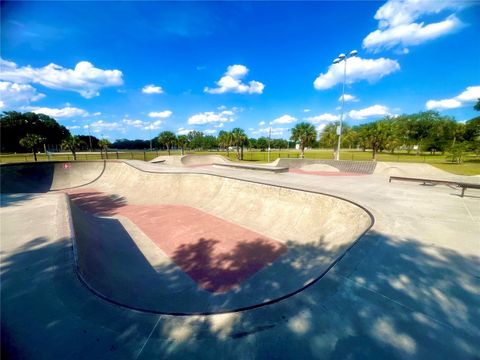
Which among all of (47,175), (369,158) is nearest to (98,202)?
(47,175)

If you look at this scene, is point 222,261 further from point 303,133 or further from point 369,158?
point 369,158

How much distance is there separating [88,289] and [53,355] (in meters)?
1.11

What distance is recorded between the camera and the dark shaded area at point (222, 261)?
18.2 ft

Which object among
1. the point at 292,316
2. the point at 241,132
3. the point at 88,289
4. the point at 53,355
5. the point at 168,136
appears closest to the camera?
the point at 53,355

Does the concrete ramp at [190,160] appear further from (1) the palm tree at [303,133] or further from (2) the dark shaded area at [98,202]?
(2) the dark shaded area at [98,202]

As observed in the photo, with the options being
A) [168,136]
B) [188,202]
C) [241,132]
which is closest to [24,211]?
[188,202]

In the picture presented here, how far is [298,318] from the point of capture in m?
2.67

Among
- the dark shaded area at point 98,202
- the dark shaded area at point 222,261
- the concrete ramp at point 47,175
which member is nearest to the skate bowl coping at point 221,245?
the dark shaded area at point 222,261

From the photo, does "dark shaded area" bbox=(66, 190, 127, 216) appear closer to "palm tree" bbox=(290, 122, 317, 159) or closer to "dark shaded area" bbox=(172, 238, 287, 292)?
"dark shaded area" bbox=(172, 238, 287, 292)

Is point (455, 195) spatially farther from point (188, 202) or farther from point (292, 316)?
point (188, 202)

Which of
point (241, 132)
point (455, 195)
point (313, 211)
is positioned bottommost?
point (313, 211)

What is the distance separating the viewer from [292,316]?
2.70 metres

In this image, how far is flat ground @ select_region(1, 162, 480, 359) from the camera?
2.28 metres

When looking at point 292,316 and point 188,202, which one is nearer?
point 292,316
